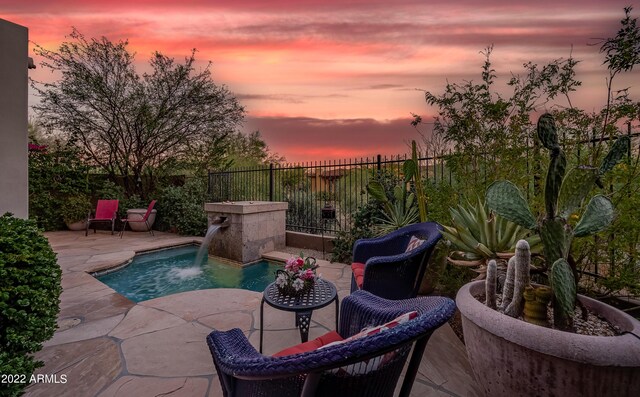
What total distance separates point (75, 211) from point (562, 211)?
1062 cm

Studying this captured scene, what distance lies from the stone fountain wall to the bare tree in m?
5.44

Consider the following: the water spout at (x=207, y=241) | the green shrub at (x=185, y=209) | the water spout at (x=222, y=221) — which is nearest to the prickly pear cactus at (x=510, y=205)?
the water spout at (x=222, y=221)

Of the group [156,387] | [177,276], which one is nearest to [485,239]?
[156,387]

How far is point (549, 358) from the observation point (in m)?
1.26

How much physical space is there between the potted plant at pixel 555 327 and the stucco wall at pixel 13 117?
4.09 meters

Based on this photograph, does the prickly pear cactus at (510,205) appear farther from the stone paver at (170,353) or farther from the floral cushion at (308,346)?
the stone paver at (170,353)

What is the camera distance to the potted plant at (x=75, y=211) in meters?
8.23

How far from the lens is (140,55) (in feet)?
31.4

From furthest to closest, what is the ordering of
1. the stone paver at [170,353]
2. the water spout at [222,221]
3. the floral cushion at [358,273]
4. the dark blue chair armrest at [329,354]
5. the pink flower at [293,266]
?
the water spout at [222,221], the floral cushion at [358,273], the pink flower at [293,266], the stone paver at [170,353], the dark blue chair armrest at [329,354]

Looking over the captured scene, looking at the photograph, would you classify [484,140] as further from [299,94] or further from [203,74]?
[203,74]

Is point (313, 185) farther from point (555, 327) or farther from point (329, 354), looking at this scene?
point (329, 354)

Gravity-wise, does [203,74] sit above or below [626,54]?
above

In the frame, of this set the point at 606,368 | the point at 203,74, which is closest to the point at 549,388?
the point at 606,368

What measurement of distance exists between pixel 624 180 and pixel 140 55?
39.2 ft
